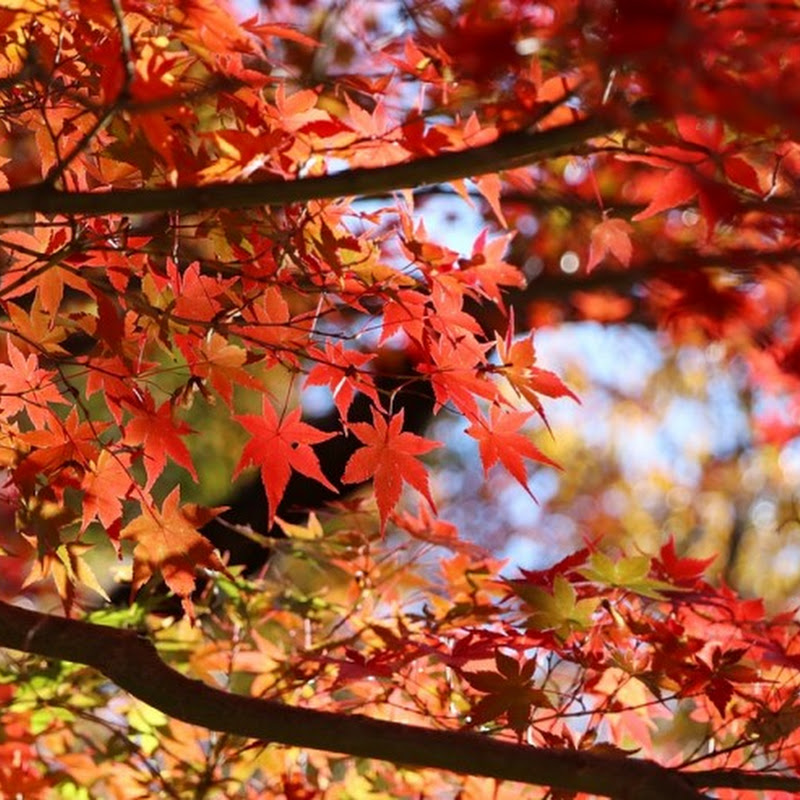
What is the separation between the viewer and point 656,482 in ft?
24.1

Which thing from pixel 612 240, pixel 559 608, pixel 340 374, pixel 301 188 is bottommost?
pixel 559 608

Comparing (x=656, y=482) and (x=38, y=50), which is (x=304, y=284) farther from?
(x=656, y=482)

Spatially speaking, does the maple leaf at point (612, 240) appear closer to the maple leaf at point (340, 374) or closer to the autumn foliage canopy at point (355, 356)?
the autumn foliage canopy at point (355, 356)

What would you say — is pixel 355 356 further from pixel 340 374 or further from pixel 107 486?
pixel 107 486

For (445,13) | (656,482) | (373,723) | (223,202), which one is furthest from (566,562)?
(656,482)

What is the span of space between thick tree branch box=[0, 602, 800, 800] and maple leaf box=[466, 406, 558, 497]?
354mm

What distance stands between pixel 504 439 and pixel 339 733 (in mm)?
419

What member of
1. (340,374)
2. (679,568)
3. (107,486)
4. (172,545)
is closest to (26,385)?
(107,486)

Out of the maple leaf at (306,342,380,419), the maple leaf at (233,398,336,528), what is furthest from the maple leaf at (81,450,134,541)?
the maple leaf at (306,342,380,419)

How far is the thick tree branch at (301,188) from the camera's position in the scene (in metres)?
0.93

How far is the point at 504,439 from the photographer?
1.49m

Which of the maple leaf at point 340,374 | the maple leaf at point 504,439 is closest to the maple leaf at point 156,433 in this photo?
the maple leaf at point 340,374

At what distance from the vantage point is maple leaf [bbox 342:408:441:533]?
1.46 m

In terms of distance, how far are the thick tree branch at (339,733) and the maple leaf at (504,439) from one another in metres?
0.35
